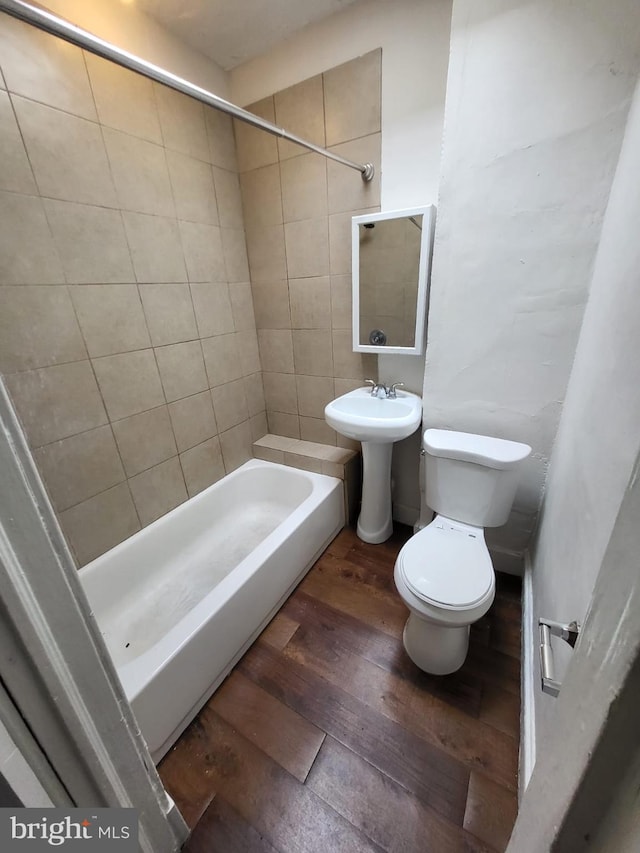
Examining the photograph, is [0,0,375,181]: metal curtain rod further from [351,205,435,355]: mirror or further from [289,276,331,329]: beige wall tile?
[289,276,331,329]: beige wall tile

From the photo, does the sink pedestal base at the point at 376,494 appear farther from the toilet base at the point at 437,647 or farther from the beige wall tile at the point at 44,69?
the beige wall tile at the point at 44,69

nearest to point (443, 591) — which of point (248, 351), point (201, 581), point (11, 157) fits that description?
point (201, 581)

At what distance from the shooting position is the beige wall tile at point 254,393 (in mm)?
2143

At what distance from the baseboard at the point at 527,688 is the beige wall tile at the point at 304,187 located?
2.01 metres

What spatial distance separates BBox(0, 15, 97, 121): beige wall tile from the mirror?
1125mm

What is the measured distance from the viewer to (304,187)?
5.51 feet

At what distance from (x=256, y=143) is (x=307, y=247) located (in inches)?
23.3

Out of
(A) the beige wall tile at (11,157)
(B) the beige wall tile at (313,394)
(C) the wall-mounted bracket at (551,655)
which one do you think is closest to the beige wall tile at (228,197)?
(A) the beige wall tile at (11,157)

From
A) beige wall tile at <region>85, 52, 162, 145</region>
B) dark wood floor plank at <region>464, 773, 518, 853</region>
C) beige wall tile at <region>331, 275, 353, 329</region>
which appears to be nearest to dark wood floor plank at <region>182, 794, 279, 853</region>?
dark wood floor plank at <region>464, 773, 518, 853</region>

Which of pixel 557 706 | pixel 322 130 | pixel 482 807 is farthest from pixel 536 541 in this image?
pixel 322 130

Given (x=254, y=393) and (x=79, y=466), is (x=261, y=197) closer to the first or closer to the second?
(x=254, y=393)

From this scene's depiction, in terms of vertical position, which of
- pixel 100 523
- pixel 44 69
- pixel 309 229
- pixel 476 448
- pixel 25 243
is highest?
pixel 44 69

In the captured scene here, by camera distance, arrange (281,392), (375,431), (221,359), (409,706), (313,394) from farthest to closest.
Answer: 1. (281,392)
2. (313,394)
3. (221,359)
4. (375,431)
5. (409,706)

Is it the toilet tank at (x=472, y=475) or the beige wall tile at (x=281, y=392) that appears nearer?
the toilet tank at (x=472, y=475)
